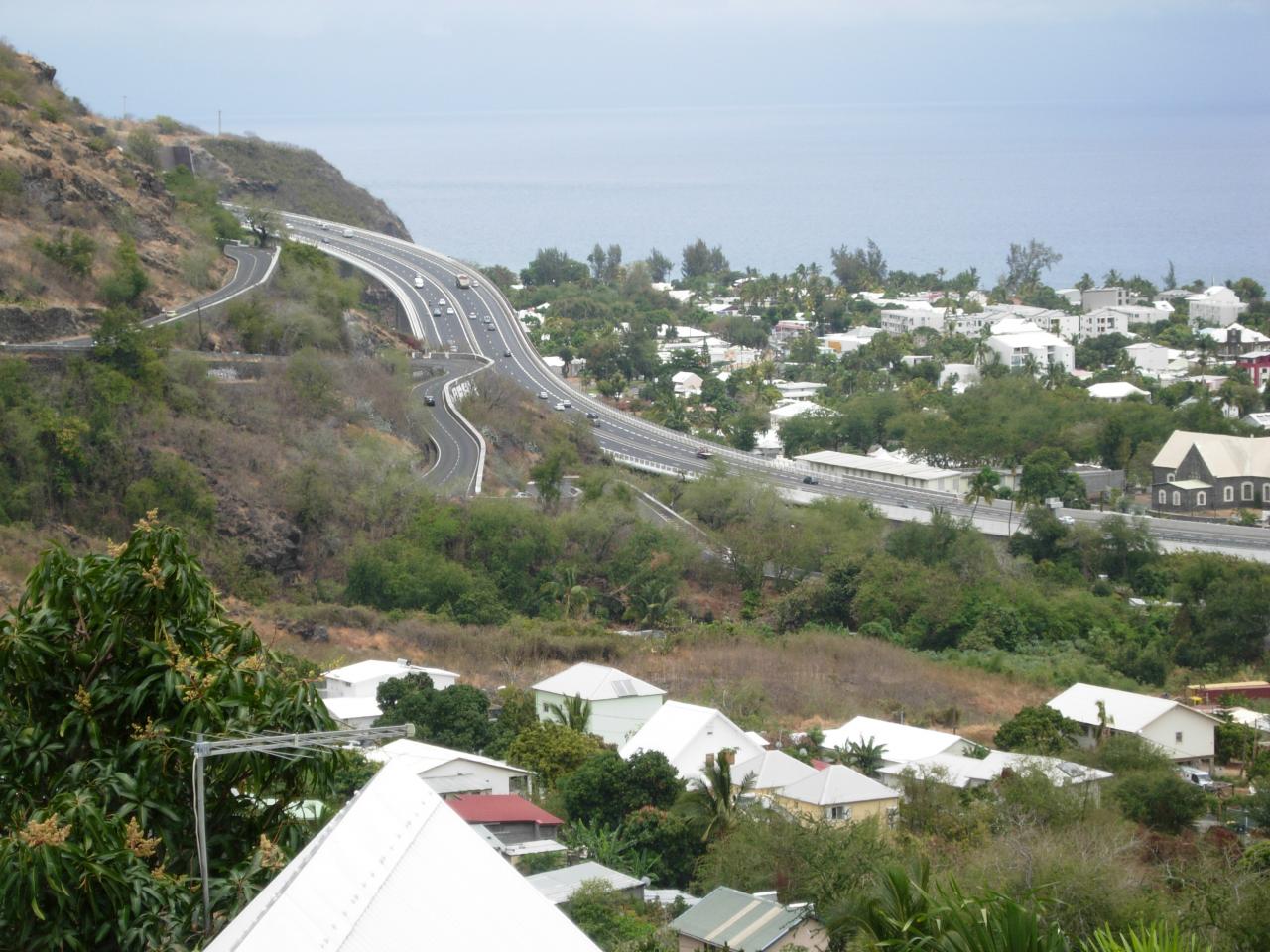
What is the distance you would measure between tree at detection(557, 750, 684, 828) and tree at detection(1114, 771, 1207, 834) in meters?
7.00

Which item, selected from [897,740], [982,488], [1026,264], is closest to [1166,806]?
[897,740]

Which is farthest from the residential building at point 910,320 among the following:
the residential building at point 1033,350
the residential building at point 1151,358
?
the residential building at point 1151,358

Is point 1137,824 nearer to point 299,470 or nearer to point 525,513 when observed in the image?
point 525,513

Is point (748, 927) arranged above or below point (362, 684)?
above

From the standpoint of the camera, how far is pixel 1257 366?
8725 centimetres

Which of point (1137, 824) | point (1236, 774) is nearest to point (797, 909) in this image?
point (1137, 824)

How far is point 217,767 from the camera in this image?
890cm

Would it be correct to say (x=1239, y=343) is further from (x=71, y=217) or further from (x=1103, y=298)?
(x=71, y=217)

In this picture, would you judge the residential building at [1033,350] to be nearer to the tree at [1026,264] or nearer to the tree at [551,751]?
the tree at [1026,264]

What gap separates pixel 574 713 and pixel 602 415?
37677mm

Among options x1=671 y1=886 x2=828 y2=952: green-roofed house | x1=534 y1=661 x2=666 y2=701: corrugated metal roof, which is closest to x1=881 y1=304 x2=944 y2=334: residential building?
x1=534 y1=661 x2=666 y2=701: corrugated metal roof

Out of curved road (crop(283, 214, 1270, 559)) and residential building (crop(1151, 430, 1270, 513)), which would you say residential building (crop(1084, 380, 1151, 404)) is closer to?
residential building (crop(1151, 430, 1270, 513))

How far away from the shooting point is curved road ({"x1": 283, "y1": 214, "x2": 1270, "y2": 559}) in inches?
2110

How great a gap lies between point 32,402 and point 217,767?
110 ft
